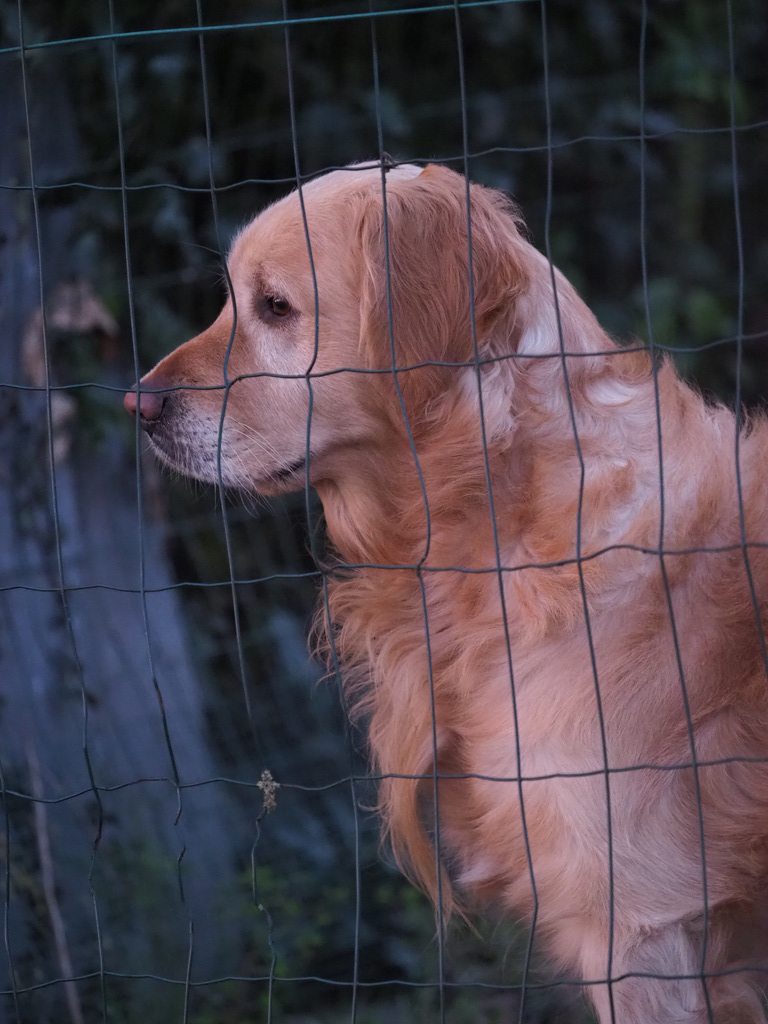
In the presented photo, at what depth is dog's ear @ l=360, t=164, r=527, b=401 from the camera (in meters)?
1.74

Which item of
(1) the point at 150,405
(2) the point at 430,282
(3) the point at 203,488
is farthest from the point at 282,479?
(3) the point at 203,488

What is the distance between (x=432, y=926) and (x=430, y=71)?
108 inches

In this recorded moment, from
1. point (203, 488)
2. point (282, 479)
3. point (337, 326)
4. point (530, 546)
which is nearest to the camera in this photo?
point (530, 546)

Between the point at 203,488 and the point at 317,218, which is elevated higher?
the point at 317,218

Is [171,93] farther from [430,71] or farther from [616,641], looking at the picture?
[616,641]

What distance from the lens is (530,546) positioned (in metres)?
1.74

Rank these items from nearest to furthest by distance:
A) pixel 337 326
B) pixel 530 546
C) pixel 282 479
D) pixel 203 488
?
pixel 530 546 → pixel 337 326 → pixel 282 479 → pixel 203 488

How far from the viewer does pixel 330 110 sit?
10.3 ft

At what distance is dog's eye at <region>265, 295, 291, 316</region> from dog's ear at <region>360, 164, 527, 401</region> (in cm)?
19

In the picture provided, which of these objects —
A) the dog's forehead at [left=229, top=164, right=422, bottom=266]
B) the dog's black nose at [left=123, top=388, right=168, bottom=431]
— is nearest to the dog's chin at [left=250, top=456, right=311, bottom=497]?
the dog's black nose at [left=123, top=388, right=168, bottom=431]

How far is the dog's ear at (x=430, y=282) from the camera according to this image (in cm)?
174

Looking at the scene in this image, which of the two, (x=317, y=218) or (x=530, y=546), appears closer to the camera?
(x=530, y=546)

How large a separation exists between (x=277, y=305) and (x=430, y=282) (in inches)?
13.1

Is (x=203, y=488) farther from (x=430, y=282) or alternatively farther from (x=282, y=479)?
(x=430, y=282)
